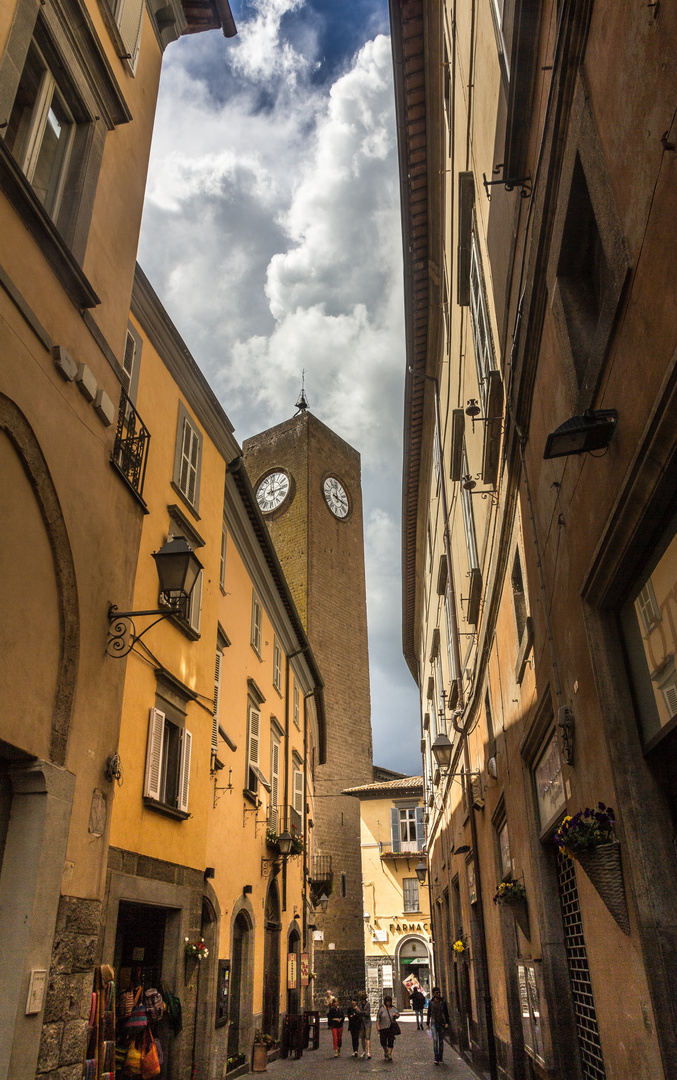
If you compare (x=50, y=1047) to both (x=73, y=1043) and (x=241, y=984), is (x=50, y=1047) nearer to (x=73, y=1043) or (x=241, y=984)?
(x=73, y=1043)

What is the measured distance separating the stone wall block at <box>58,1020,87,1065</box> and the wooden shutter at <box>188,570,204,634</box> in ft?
19.9

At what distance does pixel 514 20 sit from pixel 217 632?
9.54 metres

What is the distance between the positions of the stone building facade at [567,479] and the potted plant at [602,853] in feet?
0.05

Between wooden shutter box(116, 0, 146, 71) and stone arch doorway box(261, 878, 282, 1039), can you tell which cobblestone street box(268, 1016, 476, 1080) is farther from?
wooden shutter box(116, 0, 146, 71)

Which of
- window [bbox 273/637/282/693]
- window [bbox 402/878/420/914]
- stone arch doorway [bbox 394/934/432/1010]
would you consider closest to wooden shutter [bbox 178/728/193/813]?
window [bbox 273/637/282/693]

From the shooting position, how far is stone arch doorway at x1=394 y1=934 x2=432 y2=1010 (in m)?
30.7

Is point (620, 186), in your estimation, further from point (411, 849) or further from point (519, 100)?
point (411, 849)

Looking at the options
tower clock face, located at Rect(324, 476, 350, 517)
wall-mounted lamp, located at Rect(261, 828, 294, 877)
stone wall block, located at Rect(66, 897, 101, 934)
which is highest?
tower clock face, located at Rect(324, 476, 350, 517)

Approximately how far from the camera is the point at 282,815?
17.7 metres

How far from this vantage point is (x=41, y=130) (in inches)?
223

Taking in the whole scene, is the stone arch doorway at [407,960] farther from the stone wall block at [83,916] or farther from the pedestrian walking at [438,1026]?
the stone wall block at [83,916]

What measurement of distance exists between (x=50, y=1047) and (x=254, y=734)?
11012 millimetres

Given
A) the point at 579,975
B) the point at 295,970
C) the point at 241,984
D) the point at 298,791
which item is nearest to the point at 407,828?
the point at 298,791

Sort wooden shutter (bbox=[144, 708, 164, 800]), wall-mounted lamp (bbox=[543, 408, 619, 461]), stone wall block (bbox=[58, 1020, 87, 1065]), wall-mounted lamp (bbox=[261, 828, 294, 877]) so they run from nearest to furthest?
wall-mounted lamp (bbox=[543, 408, 619, 461]) < stone wall block (bbox=[58, 1020, 87, 1065]) < wooden shutter (bbox=[144, 708, 164, 800]) < wall-mounted lamp (bbox=[261, 828, 294, 877])
